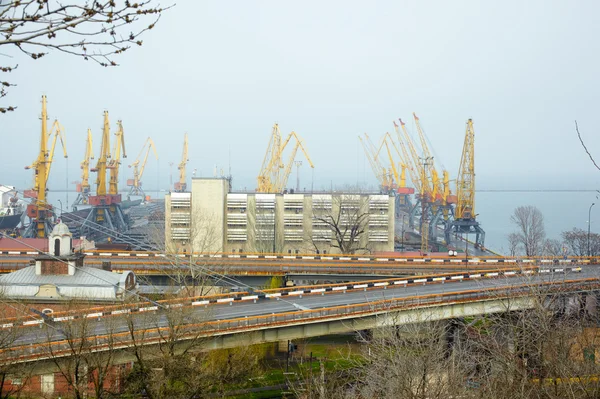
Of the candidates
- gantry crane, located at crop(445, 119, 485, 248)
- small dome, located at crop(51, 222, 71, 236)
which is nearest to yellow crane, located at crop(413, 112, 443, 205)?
gantry crane, located at crop(445, 119, 485, 248)

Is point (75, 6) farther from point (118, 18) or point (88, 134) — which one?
point (88, 134)

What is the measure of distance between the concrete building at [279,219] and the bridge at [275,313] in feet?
48.9

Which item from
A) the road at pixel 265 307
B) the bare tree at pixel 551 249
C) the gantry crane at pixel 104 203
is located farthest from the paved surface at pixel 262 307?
the gantry crane at pixel 104 203

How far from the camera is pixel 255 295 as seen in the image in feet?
65.8

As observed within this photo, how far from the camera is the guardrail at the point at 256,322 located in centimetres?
1368

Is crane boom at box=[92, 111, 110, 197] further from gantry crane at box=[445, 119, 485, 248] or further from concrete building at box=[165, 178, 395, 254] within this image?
gantry crane at box=[445, 119, 485, 248]

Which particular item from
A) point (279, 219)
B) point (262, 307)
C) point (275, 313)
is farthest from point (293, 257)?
point (275, 313)

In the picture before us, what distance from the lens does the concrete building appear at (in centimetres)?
3650

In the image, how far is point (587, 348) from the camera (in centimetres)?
1305

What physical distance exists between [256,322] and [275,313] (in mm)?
905

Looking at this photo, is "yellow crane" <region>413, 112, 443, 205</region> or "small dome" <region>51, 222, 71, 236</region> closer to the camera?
"small dome" <region>51, 222, 71, 236</region>

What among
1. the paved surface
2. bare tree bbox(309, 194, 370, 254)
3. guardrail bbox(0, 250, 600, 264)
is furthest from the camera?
bare tree bbox(309, 194, 370, 254)

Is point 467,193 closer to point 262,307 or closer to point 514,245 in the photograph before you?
point 514,245

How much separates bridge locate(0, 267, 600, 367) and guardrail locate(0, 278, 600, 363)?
0.02 meters
